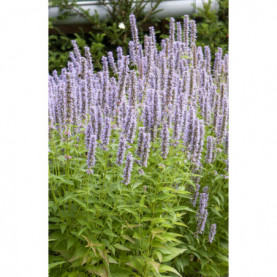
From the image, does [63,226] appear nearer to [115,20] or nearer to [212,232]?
[212,232]

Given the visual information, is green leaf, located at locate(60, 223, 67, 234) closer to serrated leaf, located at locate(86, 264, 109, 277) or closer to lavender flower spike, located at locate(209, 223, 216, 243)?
serrated leaf, located at locate(86, 264, 109, 277)

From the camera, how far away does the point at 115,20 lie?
319 cm

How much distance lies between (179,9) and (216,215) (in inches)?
64.3

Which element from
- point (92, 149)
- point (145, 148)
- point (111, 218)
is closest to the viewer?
point (92, 149)

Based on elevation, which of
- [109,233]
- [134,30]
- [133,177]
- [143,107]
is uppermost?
[134,30]

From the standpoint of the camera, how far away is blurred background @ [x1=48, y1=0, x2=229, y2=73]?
9.91ft

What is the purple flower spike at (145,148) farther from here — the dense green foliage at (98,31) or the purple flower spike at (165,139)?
the dense green foliage at (98,31)

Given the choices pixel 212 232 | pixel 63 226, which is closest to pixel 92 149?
pixel 63 226
